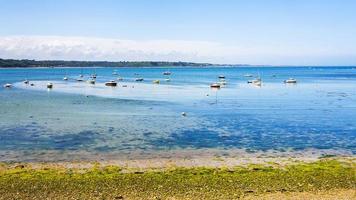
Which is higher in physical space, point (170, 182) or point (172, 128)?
point (170, 182)

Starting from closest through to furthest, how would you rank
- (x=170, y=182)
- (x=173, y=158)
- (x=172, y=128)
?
(x=170, y=182) → (x=173, y=158) → (x=172, y=128)

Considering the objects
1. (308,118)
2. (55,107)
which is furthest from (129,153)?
(55,107)

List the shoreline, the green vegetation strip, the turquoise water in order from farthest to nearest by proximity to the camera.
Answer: the turquoise water
the shoreline
the green vegetation strip

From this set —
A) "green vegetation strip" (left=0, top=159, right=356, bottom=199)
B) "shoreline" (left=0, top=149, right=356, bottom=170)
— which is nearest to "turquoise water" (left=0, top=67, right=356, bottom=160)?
"shoreline" (left=0, top=149, right=356, bottom=170)

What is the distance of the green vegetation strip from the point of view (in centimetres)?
1928

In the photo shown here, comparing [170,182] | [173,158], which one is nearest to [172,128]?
[173,158]

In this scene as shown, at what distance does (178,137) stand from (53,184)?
652 inches

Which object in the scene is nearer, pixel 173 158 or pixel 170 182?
pixel 170 182

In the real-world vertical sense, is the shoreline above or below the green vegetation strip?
below

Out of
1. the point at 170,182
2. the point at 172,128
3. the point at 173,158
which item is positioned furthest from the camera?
the point at 172,128

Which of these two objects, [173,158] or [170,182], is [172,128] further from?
[170,182]

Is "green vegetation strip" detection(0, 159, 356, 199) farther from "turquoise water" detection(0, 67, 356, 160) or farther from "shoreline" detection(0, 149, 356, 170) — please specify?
"turquoise water" detection(0, 67, 356, 160)

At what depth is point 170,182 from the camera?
21375mm

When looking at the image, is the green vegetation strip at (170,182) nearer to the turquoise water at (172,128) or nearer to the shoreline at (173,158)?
Answer: the shoreline at (173,158)
